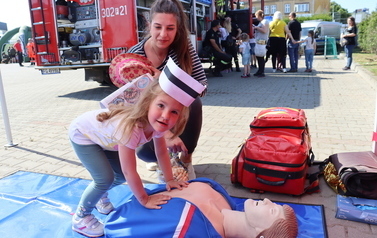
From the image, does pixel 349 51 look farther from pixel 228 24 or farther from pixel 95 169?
pixel 95 169

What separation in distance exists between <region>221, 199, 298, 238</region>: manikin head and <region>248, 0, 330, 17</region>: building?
71049mm

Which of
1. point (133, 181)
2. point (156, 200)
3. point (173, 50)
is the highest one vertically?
Answer: point (173, 50)

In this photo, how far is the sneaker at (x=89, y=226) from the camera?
2.28 metres

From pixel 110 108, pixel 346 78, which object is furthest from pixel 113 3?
pixel 346 78

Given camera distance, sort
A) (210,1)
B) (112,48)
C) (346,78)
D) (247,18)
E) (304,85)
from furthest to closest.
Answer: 1. (247,18)
2. (210,1)
3. (346,78)
4. (304,85)
5. (112,48)

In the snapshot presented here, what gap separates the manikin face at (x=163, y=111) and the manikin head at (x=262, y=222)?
711 millimetres

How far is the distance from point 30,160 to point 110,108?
227 centimetres

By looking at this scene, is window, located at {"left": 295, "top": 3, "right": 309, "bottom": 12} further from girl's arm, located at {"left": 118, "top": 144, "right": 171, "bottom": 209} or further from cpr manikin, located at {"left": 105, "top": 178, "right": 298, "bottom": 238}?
girl's arm, located at {"left": 118, "top": 144, "right": 171, "bottom": 209}

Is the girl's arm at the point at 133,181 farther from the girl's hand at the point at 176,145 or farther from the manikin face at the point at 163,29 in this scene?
the manikin face at the point at 163,29

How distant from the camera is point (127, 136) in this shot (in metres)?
1.89

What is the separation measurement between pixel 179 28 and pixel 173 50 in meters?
0.22

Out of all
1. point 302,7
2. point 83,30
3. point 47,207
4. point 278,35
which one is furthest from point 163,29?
point 302,7

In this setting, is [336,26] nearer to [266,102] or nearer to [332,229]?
[266,102]

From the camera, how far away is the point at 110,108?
7.03 ft
